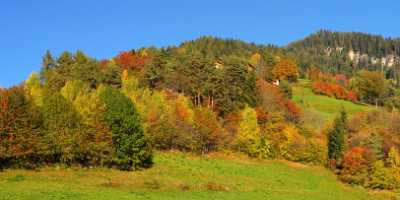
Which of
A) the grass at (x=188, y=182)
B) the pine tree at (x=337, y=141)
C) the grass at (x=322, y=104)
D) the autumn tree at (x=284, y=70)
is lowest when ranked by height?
the grass at (x=188, y=182)

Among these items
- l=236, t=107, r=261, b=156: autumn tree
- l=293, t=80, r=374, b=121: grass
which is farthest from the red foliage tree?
l=293, t=80, r=374, b=121: grass

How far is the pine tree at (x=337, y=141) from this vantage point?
93.0 m

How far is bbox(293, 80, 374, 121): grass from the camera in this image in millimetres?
156062

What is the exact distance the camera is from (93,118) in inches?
2525

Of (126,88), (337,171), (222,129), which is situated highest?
(126,88)

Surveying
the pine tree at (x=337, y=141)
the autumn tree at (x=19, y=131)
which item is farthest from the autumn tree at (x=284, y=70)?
the autumn tree at (x=19, y=131)

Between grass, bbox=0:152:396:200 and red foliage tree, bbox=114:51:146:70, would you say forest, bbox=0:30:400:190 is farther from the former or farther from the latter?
grass, bbox=0:152:396:200

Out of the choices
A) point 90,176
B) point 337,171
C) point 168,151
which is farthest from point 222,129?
point 90,176

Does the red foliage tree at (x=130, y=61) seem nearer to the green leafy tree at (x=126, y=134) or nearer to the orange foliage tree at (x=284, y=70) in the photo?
the green leafy tree at (x=126, y=134)

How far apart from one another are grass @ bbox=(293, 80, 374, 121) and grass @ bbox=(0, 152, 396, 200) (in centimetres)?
7062

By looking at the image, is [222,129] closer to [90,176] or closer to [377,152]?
[377,152]

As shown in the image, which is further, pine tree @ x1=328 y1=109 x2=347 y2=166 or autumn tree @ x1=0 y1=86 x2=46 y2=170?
pine tree @ x1=328 y1=109 x2=347 y2=166

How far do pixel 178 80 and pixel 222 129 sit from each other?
22.5 meters

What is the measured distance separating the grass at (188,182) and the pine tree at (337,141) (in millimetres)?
7747
